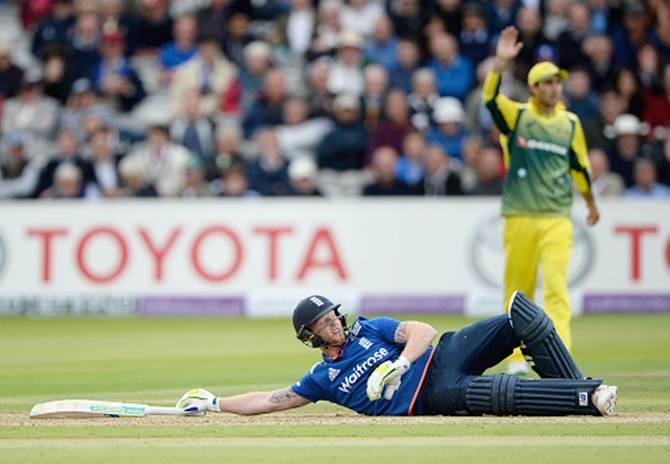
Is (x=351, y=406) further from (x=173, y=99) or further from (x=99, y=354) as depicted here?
(x=173, y=99)

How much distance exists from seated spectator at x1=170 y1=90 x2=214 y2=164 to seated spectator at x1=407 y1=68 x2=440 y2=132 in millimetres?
2759

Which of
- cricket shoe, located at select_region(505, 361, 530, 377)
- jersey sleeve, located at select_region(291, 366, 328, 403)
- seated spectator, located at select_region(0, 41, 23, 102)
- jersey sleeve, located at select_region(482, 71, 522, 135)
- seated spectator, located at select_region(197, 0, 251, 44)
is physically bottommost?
cricket shoe, located at select_region(505, 361, 530, 377)

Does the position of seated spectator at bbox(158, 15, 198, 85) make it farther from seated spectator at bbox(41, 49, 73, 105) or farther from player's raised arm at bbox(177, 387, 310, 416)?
player's raised arm at bbox(177, 387, 310, 416)

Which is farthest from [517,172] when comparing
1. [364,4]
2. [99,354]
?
[364,4]

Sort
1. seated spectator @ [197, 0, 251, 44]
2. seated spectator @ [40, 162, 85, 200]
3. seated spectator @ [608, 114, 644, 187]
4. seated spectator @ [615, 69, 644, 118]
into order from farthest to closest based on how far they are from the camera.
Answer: seated spectator @ [197, 0, 251, 44], seated spectator @ [615, 69, 644, 118], seated spectator @ [40, 162, 85, 200], seated spectator @ [608, 114, 644, 187]

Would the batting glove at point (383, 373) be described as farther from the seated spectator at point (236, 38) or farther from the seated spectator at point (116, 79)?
the seated spectator at point (236, 38)

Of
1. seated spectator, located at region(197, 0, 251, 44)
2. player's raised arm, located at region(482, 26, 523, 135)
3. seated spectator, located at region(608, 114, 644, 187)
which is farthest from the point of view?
seated spectator, located at region(197, 0, 251, 44)

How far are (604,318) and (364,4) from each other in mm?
6246

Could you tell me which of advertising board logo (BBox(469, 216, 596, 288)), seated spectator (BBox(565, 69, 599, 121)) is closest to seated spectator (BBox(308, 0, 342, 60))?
seated spectator (BBox(565, 69, 599, 121))

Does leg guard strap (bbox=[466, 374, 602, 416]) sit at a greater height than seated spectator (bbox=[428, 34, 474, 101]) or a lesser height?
lesser

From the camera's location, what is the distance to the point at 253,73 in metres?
21.8

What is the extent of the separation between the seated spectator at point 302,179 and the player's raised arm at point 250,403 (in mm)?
10064

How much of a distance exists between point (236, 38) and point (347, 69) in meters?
1.87

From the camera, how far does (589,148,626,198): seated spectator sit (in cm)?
1966
